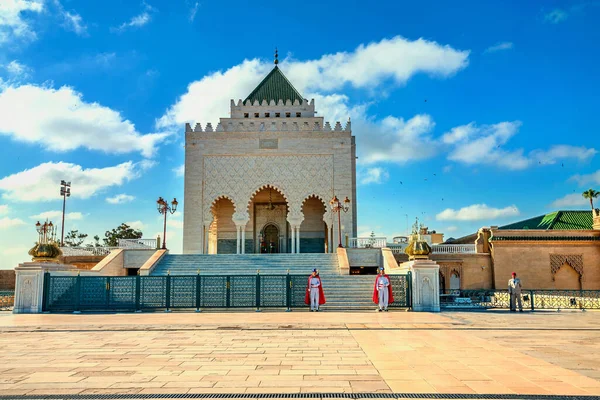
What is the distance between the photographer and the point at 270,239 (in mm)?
27219

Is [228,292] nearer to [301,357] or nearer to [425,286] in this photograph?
[425,286]

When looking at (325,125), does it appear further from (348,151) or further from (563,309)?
(563,309)

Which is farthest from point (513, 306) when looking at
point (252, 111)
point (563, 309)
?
point (252, 111)

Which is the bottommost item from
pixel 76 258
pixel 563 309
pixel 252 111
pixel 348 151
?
pixel 563 309

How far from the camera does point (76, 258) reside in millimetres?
21906

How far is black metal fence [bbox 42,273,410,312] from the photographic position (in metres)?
13.0

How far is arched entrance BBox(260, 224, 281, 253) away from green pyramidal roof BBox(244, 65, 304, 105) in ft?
22.8

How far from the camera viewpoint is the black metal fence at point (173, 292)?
1302cm

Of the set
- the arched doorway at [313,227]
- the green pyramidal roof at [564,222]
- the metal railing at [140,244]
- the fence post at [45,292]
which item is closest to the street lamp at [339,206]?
the arched doorway at [313,227]

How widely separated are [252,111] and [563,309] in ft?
63.0

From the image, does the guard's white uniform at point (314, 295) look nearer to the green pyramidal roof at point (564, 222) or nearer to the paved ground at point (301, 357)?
the paved ground at point (301, 357)

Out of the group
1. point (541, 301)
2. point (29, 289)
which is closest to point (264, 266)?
point (29, 289)

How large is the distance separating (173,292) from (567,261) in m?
16.8

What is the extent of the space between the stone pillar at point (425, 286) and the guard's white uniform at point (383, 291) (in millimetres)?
640
